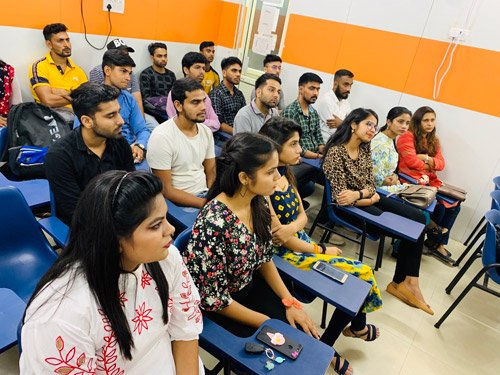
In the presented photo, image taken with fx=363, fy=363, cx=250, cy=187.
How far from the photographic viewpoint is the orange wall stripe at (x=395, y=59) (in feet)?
11.7

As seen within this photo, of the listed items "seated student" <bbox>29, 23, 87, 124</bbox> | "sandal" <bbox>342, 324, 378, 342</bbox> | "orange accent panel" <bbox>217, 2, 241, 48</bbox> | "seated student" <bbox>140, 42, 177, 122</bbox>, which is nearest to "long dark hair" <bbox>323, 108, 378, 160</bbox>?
"sandal" <bbox>342, 324, 378, 342</bbox>

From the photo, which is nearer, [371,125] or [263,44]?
[371,125]

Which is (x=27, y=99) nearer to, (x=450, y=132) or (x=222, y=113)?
(x=222, y=113)

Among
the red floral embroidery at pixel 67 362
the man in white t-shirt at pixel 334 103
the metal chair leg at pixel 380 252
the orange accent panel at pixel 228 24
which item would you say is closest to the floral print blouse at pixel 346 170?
the metal chair leg at pixel 380 252

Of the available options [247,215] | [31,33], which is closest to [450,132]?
[247,215]

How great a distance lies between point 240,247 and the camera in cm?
148

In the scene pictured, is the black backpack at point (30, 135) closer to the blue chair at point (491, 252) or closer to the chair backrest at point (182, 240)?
the chair backrest at point (182, 240)

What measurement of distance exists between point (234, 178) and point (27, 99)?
2832 mm

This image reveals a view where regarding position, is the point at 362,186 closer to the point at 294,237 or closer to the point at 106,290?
the point at 294,237

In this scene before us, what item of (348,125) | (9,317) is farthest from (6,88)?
(348,125)

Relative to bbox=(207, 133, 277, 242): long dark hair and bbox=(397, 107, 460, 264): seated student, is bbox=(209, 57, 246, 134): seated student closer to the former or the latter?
bbox=(397, 107, 460, 264): seated student

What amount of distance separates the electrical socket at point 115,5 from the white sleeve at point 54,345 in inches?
145

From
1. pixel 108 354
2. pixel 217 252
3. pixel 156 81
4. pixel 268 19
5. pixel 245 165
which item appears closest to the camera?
pixel 108 354

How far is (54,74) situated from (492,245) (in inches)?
145
